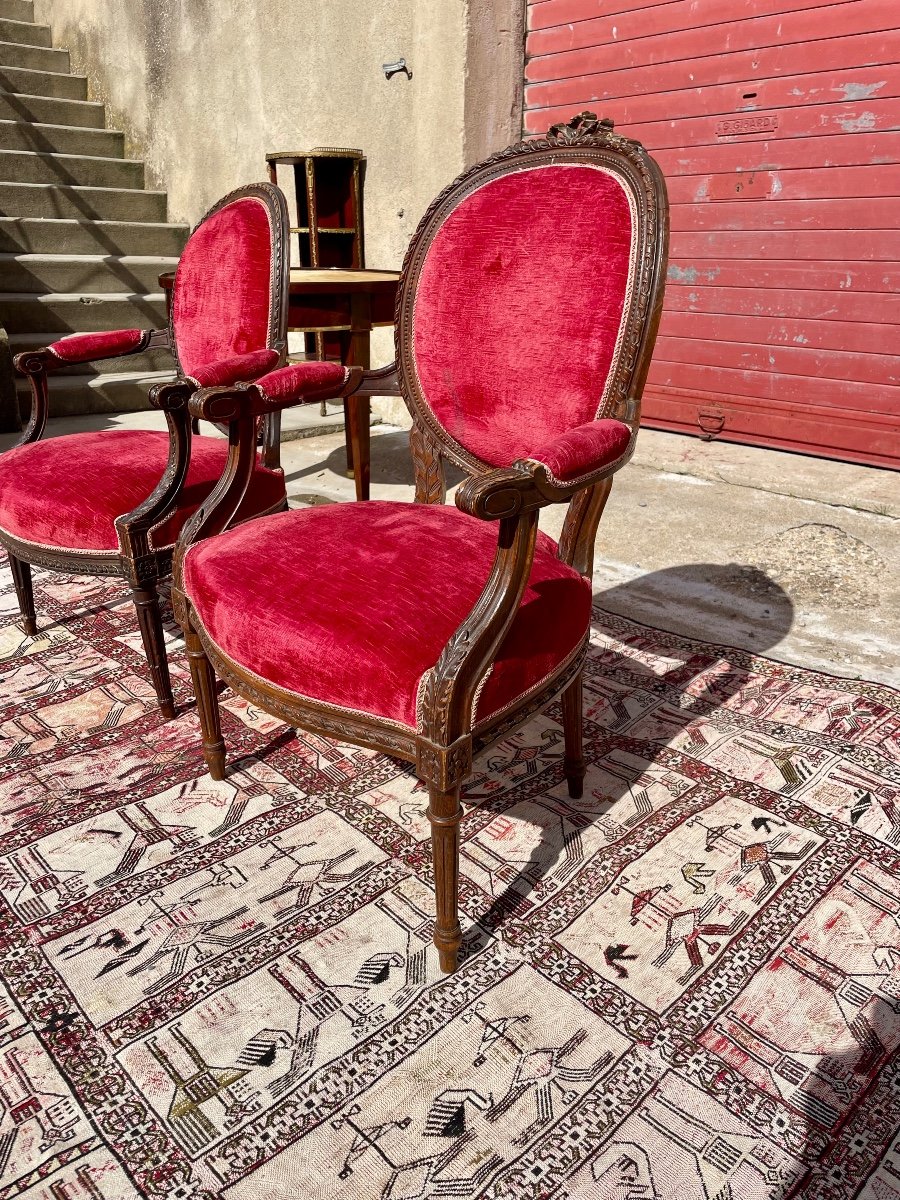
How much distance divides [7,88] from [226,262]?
6.79 metres

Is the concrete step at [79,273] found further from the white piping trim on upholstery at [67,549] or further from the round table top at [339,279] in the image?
the white piping trim on upholstery at [67,549]

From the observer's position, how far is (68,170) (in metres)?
6.87

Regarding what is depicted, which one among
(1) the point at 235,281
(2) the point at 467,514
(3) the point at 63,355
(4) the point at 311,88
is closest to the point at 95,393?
(4) the point at 311,88

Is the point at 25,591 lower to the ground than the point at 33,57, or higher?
lower

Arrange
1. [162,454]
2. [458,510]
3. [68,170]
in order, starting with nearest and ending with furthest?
[458,510] < [162,454] < [68,170]

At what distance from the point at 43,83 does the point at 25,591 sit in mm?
7218

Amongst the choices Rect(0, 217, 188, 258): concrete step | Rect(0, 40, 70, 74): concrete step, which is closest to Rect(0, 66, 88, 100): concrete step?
Rect(0, 40, 70, 74): concrete step

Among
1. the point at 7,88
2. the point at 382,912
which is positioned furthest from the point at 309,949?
the point at 7,88

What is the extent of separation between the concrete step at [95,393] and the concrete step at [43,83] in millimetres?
3608

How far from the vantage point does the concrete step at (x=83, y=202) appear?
6.38 metres

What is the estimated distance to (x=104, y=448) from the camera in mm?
2363

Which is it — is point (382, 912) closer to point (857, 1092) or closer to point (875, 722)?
point (857, 1092)

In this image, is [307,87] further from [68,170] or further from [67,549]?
[67,549]

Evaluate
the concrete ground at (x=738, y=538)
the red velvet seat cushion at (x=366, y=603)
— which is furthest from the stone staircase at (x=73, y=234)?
the red velvet seat cushion at (x=366, y=603)
